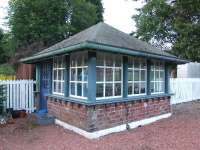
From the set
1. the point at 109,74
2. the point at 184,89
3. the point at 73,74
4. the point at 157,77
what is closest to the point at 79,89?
the point at 73,74

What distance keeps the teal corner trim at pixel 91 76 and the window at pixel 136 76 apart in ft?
5.66

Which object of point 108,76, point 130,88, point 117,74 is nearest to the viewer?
point 108,76

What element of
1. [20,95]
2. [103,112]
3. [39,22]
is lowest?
[103,112]

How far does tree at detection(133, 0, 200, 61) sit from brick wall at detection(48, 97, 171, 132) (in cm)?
996

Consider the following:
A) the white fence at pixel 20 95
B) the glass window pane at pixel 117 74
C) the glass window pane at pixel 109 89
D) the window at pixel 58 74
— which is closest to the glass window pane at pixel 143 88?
the glass window pane at pixel 117 74

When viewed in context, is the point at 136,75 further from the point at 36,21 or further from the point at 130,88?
the point at 36,21

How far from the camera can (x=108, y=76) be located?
25.9 ft

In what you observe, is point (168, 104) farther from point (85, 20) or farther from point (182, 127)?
point (85, 20)

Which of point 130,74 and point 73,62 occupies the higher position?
point 73,62

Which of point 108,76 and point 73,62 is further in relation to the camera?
point 73,62

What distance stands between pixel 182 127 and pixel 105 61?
3.34m

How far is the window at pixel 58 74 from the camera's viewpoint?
9073 mm

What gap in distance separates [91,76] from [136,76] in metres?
2.20

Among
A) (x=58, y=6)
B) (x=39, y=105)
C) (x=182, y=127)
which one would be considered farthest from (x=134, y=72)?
(x=58, y=6)
